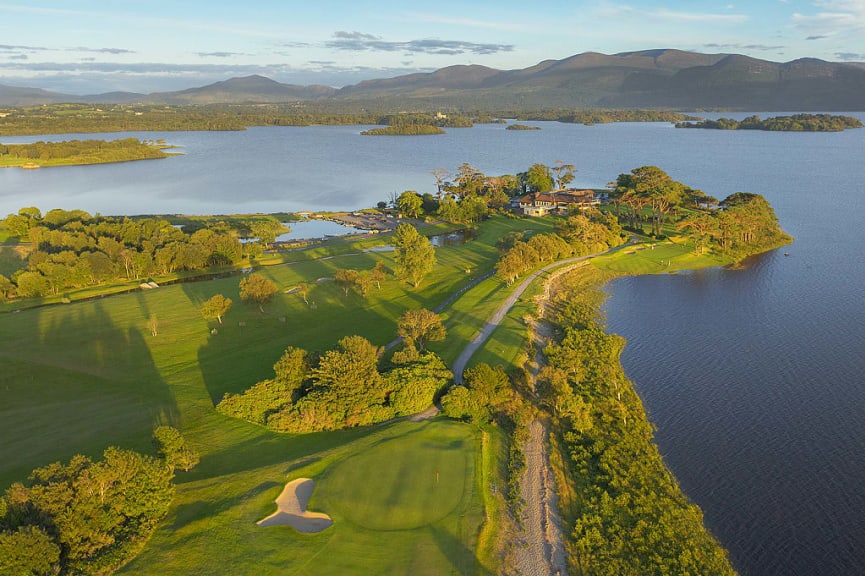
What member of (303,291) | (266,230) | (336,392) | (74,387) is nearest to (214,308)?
(303,291)

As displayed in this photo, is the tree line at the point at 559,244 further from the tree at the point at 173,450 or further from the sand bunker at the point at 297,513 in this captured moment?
the tree at the point at 173,450

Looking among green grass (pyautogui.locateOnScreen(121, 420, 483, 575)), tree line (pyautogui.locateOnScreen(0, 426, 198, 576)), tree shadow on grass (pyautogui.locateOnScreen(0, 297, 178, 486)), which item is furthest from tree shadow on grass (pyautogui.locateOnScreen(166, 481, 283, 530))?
tree shadow on grass (pyautogui.locateOnScreen(0, 297, 178, 486))

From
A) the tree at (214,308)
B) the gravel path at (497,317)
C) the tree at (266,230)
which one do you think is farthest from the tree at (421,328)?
the tree at (266,230)

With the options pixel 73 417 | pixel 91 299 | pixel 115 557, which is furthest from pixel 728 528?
pixel 91 299

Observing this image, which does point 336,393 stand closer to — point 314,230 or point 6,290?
point 6,290

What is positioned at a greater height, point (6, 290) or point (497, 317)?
point (497, 317)

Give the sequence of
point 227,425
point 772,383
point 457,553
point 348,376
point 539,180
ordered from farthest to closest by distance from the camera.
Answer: point 539,180
point 772,383
point 227,425
point 348,376
point 457,553
